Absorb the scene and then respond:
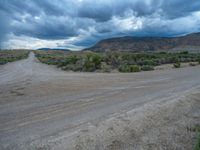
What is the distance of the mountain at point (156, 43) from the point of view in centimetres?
13262

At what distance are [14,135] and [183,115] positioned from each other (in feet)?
17.5

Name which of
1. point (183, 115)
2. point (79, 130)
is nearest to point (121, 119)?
point (79, 130)

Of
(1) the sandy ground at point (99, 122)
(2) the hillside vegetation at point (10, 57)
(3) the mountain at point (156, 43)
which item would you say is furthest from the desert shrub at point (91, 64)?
(3) the mountain at point (156, 43)

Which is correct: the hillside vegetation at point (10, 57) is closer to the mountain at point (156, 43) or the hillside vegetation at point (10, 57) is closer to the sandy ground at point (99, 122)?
the sandy ground at point (99, 122)

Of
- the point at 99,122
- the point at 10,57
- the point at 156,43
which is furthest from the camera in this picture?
the point at 156,43

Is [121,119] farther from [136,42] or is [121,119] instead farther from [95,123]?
[136,42]

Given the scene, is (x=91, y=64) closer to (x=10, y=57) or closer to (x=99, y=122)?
(x=99, y=122)

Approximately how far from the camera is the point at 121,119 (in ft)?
21.6

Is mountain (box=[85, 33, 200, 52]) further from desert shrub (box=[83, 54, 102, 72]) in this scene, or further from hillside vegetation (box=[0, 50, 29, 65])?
desert shrub (box=[83, 54, 102, 72])

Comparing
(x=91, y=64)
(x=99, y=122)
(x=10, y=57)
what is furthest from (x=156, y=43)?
(x=99, y=122)

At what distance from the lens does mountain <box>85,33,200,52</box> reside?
13262cm

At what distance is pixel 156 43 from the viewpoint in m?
149

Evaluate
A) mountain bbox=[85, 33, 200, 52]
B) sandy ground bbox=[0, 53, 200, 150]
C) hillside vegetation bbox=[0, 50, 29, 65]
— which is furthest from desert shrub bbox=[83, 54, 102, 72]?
mountain bbox=[85, 33, 200, 52]

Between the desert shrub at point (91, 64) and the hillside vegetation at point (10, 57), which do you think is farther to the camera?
the hillside vegetation at point (10, 57)
